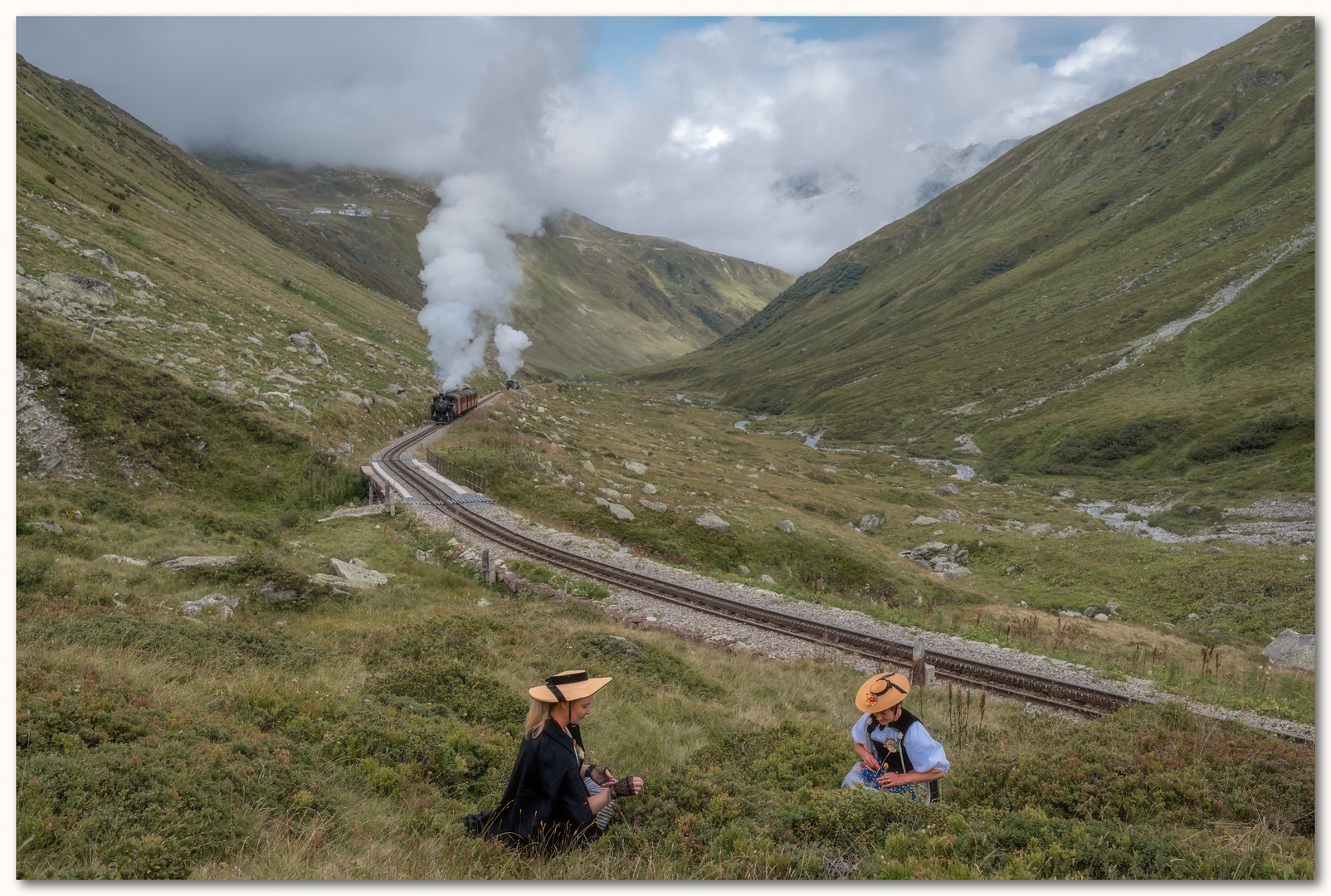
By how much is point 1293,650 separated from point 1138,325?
111 m

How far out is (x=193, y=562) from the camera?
52.7 feet

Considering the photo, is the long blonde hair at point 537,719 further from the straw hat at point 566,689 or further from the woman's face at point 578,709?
the woman's face at point 578,709

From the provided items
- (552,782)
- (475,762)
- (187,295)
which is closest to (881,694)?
(552,782)

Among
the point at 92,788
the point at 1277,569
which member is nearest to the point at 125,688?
the point at 92,788

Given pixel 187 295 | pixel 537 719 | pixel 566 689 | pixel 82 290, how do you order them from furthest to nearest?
pixel 187 295 < pixel 82 290 < pixel 566 689 < pixel 537 719

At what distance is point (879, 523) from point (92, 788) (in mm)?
50012

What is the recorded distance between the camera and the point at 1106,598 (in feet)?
104

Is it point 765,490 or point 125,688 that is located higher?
point 765,490

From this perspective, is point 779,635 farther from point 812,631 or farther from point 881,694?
point 881,694

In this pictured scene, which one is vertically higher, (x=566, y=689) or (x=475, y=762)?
(x=566, y=689)

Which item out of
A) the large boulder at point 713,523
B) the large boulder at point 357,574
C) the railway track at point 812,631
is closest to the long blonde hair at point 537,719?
the railway track at point 812,631

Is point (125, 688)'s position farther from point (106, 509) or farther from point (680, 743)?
point (106, 509)

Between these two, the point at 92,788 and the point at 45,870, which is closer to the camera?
the point at 45,870

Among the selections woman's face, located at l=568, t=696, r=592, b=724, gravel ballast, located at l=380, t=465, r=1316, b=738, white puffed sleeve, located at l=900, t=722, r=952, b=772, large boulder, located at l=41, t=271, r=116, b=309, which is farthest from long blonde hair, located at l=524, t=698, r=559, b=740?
large boulder, located at l=41, t=271, r=116, b=309
